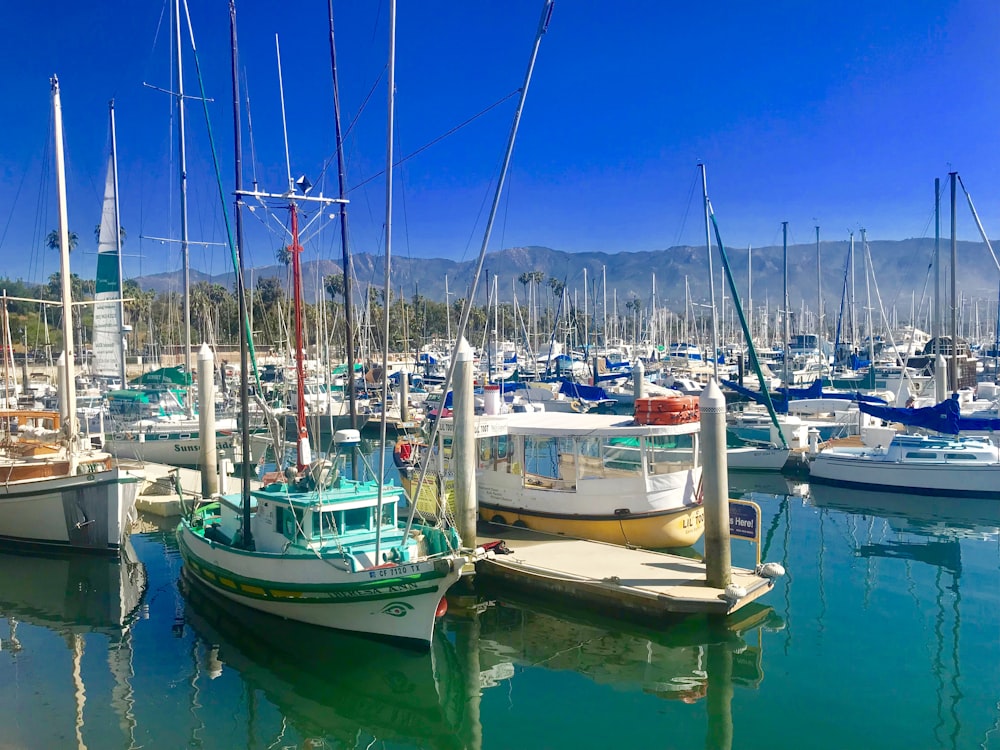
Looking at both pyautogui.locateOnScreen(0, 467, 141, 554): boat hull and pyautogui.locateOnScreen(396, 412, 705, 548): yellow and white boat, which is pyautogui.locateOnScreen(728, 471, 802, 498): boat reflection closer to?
pyautogui.locateOnScreen(396, 412, 705, 548): yellow and white boat

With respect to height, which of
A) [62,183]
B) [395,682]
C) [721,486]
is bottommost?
[395,682]

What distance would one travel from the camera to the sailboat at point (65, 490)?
19938 mm

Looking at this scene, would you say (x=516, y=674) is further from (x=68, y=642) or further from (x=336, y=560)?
(x=68, y=642)

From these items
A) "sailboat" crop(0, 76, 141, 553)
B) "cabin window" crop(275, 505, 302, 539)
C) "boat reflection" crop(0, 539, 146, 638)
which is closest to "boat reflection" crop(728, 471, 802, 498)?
"cabin window" crop(275, 505, 302, 539)

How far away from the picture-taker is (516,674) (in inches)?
530

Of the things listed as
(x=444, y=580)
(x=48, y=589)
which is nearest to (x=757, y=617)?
(x=444, y=580)

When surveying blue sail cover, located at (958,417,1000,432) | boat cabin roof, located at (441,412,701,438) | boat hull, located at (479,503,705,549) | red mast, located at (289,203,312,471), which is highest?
red mast, located at (289,203,312,471)

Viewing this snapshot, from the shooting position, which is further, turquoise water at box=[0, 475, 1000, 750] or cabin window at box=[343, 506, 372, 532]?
cabin window at box=[343, 506, 372, 532]

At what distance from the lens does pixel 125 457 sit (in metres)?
33.6

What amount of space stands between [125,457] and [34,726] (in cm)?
2383

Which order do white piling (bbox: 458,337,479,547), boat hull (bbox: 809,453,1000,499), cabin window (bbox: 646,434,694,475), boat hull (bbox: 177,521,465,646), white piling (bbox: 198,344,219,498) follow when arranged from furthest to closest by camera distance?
boat hull (bbox: 809,453,1000,499) < white piling (bbox: 198,344,219,498) < cabin window (bbox: 646,434,694,475) < white piling (bbox: 458,337,479,547) < boat hull (bbox: 177,521,465,646)

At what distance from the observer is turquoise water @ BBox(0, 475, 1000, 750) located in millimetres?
11617

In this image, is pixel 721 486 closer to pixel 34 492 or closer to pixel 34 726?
pixel 34 726

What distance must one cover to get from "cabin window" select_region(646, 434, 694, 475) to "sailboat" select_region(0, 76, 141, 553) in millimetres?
13020
